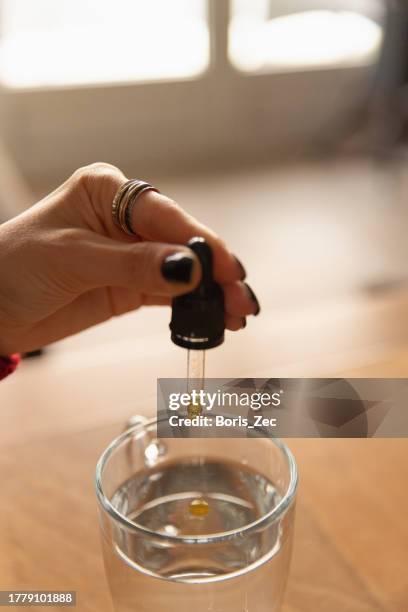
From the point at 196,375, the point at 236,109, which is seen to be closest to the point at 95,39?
the point at 236,109

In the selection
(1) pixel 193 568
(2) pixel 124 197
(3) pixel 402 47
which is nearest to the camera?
(1) pixel 193 568

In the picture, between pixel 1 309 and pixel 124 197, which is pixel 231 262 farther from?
pixel 1 309

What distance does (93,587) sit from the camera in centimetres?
61

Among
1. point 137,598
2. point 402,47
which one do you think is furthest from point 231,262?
point 402,47

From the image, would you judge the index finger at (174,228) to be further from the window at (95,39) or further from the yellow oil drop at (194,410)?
the window at (95,39)

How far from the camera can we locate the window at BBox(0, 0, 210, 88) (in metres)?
2.81

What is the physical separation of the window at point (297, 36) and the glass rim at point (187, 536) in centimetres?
270

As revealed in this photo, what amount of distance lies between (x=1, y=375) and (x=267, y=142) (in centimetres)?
254

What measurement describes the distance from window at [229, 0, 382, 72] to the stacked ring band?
2.60 meters

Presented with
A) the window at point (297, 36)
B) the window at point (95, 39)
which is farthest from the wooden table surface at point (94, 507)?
the window at point (297, 36)

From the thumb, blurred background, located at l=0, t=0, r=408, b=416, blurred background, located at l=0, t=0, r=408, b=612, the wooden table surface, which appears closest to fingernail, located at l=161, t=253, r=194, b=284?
the thumb

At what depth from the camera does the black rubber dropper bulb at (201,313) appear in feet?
1.57

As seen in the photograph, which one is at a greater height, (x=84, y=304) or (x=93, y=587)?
(x=84, y=304)

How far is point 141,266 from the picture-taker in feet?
1.71
